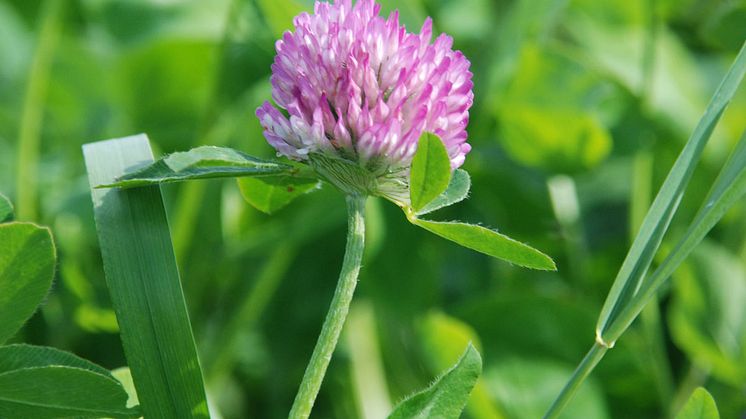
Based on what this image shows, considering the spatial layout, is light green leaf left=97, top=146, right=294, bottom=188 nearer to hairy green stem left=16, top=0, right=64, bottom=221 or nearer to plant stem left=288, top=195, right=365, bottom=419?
plant stem left=288, top=195, right=365, bottom=419

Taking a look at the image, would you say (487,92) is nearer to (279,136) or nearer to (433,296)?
(433,296)

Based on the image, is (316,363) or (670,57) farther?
(670,57)

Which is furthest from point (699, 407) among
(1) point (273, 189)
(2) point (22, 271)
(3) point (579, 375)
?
(2) point (22, 271)

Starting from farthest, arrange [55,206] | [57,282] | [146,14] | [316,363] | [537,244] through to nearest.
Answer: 1. [146,14]
2. [537,244]
3. [57,282]
4. [55,206]
5. [316,363]

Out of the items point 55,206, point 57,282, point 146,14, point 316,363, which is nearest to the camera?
point 316,363

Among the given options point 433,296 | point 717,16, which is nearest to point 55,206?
point 433,296

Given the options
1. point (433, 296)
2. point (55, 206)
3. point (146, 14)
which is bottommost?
point (433, 296)

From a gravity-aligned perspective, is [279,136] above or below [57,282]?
above
